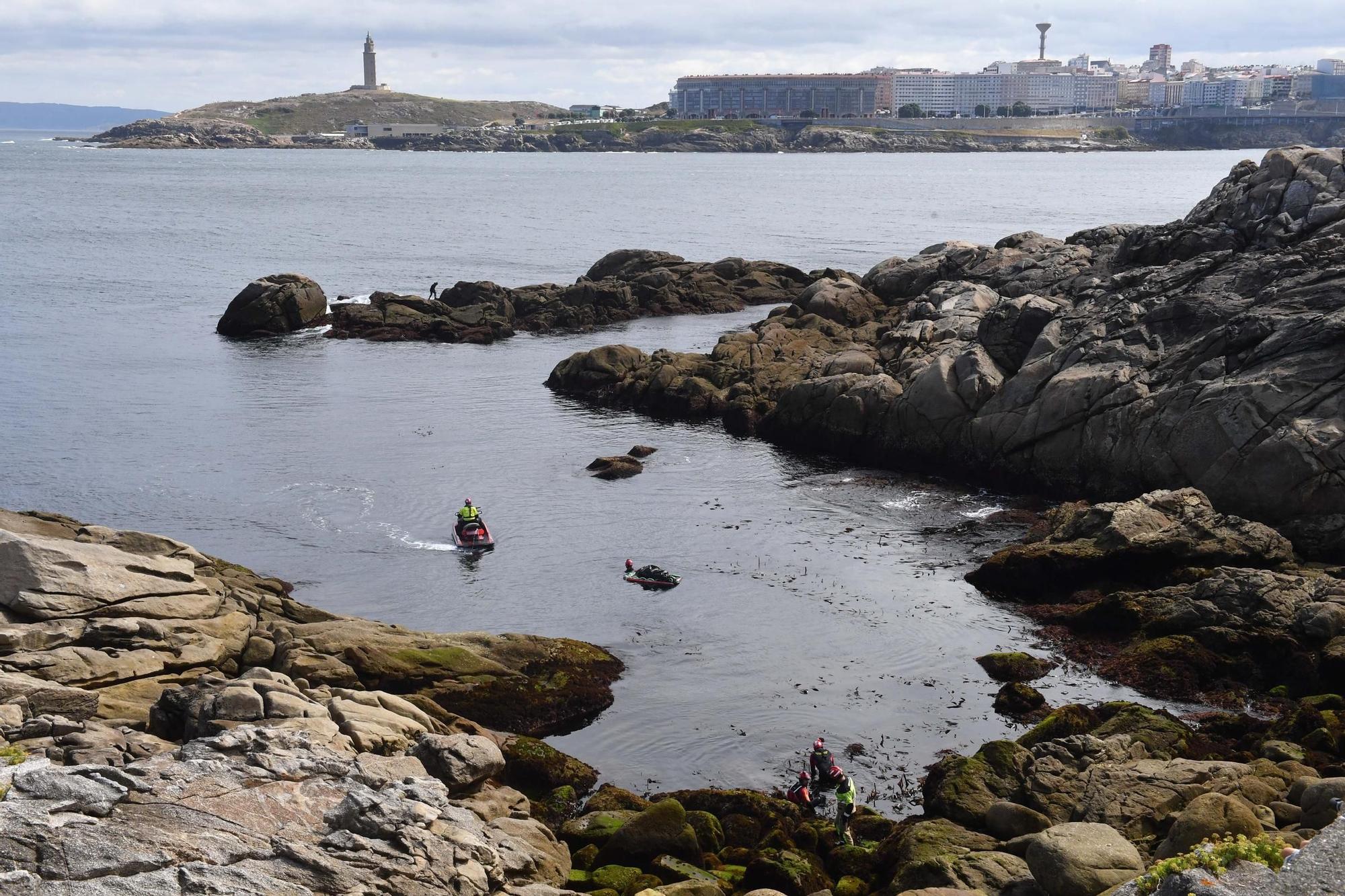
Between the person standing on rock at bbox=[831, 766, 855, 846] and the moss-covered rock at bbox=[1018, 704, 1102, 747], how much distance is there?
4.56m

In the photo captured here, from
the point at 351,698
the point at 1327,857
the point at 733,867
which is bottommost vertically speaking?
the point at 733,867

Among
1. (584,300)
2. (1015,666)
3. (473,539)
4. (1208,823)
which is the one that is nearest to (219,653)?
(473,539)

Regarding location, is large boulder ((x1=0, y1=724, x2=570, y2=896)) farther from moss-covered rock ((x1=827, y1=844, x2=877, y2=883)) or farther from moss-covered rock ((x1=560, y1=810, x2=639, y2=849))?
moss-covered rock ((x1=827, y1=844, x2=877, y2=883))

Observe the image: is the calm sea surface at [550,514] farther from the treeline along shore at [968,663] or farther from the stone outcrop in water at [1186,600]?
the treeline along shore at [968,663]

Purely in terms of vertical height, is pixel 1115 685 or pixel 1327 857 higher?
pixel 1327 857

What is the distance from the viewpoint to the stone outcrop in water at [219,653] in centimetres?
Answer: 2486

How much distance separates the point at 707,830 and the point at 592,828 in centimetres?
218

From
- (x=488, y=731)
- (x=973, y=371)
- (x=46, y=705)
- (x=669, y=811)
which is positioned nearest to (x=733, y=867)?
(x=669, y=811)

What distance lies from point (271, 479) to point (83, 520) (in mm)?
7313

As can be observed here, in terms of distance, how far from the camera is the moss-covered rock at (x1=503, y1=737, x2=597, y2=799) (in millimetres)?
26969

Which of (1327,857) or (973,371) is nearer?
(1327,857)

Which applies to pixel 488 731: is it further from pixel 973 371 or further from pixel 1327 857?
pixel 973 371

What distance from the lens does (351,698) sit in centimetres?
2586

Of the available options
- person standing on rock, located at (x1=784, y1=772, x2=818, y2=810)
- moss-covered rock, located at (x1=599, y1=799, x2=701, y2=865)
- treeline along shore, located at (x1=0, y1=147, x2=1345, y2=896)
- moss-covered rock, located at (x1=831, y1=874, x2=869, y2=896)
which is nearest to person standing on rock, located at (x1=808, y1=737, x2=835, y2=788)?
person standing on rock, located at (x1=784, y1=772, x2=818, y2=810)
